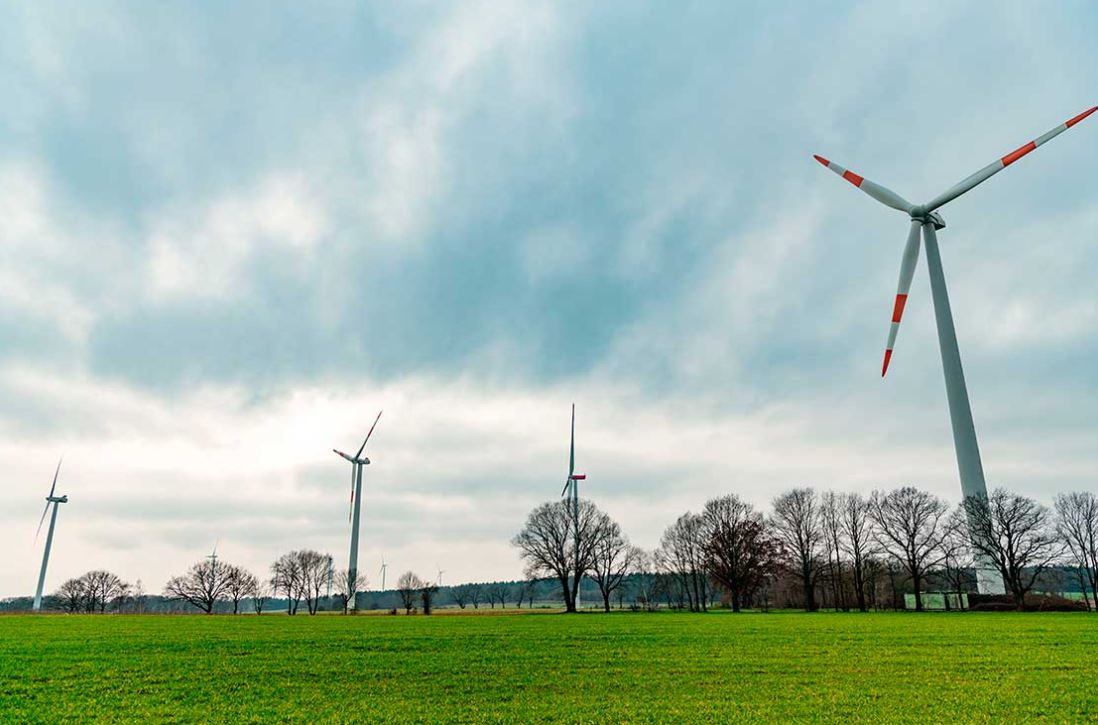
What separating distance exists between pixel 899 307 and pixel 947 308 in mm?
10312

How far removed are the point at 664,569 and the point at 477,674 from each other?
4240 inches

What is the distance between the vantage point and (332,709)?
1405cm

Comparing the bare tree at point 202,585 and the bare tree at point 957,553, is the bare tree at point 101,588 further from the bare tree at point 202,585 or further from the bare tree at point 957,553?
the bare tree at point 957,553

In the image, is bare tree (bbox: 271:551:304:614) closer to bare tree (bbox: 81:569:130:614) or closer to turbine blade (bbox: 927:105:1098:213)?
bare tree (bbox: 81:569:130:614)

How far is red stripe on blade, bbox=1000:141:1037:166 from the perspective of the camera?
58750 mm

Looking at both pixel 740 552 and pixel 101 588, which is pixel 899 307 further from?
pixel 101 588

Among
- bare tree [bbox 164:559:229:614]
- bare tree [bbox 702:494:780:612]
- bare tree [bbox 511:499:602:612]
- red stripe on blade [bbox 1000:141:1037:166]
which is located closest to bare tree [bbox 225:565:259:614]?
bare tree [bbox 164:559:229:614]

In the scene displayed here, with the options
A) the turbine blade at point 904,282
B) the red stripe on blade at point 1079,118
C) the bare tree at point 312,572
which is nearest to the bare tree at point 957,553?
the turbine blade at point 904,282

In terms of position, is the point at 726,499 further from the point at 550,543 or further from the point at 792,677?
the point at 792,677

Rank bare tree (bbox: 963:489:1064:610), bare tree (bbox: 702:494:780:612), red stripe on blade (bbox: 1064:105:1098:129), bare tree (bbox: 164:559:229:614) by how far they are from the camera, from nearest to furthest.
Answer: red stripe on blade (bbox: 1064:105:1098:129)
bare tree (bbox: 963:489:1064:610)
bare tree (bbox: 702:494:780:612)
bare tree (bbox: 164:559:229:614)

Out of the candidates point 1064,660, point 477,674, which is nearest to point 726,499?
point 1064,660

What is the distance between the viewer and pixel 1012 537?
68.9m

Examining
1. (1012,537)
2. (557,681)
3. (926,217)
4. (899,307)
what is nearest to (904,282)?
(899,307)

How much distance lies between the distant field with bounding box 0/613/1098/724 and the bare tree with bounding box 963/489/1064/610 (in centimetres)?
4355
